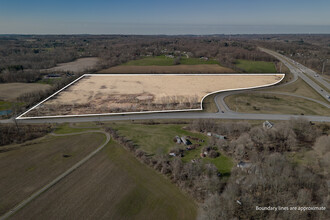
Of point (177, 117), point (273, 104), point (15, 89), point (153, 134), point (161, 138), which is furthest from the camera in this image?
point (15, 89)

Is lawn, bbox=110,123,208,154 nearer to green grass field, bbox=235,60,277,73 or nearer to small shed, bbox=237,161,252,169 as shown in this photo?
small shed, bbox=237,161,252,169

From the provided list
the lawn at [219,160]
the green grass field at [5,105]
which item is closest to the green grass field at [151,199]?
the lawn at [219,160]

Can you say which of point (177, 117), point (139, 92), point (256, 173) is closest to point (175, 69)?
point (139, 92)

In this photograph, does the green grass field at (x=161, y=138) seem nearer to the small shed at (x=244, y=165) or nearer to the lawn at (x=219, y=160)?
the lawn at (x=219, y=160)

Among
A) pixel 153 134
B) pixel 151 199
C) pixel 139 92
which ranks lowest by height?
pixel 151 199

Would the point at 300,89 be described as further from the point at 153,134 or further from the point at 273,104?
A: the point at 153,134
